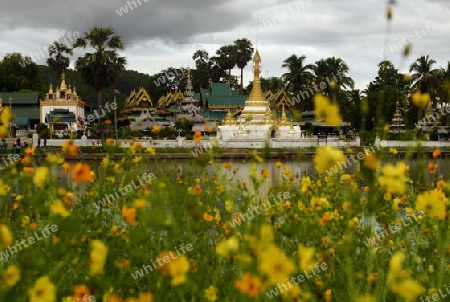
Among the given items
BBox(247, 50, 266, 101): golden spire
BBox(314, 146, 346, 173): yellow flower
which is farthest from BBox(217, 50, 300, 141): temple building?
BBox(314, 146, 346, 173): yellow flower

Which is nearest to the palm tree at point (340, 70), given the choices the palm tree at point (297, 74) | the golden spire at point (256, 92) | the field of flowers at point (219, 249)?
the palm tree at point (297, 74)

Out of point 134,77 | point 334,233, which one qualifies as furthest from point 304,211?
point 134,77

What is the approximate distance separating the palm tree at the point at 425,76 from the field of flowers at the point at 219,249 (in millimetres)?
42064

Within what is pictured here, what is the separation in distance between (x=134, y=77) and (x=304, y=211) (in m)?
86.9

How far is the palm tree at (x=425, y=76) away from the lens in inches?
1756

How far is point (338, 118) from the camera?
204 cm

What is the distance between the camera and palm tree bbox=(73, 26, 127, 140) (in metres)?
36.8

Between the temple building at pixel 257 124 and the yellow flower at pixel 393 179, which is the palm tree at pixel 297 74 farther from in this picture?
the yellow flower at pixel 393 179

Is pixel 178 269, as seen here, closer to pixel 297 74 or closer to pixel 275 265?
pixel 275 265

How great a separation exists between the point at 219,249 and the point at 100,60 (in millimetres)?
35809

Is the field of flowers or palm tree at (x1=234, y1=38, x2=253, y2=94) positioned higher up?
palm tree at (x1=234, y1=38, x2=253, y2=94)

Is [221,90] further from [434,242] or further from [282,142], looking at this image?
[434,242]

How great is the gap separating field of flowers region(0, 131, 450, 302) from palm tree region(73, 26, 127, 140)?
32470mm

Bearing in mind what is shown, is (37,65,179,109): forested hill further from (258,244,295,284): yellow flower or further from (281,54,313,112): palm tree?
(258,244,295,284): yellow flower
